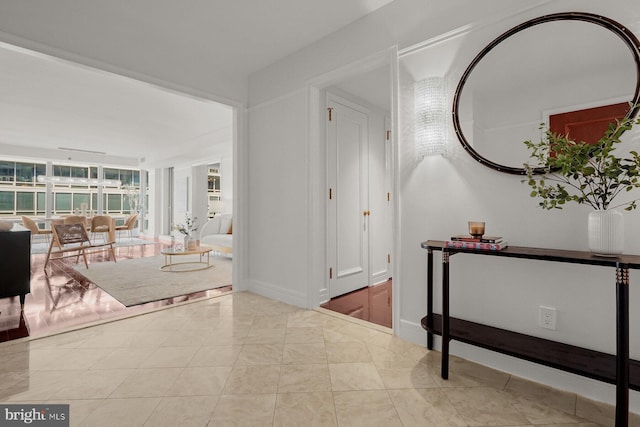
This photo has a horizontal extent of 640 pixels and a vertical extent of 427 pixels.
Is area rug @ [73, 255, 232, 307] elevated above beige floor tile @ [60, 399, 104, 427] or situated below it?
above

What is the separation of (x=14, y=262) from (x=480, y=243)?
395 centimetres

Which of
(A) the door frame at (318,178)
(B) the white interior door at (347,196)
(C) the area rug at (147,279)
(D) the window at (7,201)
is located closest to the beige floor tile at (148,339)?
(C) the area rug at (147,279)

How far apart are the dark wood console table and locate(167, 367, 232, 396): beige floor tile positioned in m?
1.31

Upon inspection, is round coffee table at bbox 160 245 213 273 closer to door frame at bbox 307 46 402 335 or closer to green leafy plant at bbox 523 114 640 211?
door frame at bbox 307 46 402 335

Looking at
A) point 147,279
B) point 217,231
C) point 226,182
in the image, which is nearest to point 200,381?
point 147,279

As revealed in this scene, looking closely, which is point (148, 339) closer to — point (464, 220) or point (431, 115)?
point (464, 220)

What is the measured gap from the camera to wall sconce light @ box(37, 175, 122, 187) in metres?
8.90

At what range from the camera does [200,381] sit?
184 cm

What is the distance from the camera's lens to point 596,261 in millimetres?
1377

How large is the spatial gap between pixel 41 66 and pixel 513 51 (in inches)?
191

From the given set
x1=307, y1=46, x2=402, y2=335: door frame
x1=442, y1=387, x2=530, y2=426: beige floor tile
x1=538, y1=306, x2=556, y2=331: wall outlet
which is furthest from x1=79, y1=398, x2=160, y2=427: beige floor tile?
x1=538, y1=306, x2=556, y2=331: wall outlet

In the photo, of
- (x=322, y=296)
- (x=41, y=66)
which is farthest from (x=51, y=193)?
(x=322, y=296)

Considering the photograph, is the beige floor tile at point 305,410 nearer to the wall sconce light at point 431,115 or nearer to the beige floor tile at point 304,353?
the beige floor tile at point 304,353

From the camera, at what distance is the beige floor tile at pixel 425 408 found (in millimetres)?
1491
